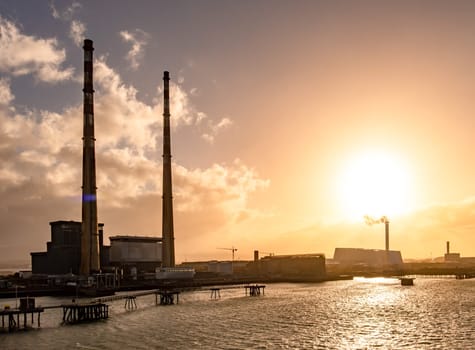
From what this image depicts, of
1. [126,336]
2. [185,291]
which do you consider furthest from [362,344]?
[185,291]

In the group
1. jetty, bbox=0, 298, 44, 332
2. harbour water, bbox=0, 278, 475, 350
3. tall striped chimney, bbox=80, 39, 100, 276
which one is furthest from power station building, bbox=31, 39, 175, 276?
jetty, bbox=0, 298, 44, 332

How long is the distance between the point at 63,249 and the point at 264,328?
8504 centimetres

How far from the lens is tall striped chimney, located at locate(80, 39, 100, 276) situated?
121m

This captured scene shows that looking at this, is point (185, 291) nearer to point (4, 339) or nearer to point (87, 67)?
point (87, 67)

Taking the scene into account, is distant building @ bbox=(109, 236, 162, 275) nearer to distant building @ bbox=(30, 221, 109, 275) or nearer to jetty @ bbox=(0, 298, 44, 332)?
distant building @ bbox=(30, 221, 109, 275)

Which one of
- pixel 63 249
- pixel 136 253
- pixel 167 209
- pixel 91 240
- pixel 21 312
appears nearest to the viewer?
pixel 21 312

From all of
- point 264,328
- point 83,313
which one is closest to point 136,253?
point 83,313

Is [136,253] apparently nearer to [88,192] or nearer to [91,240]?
[91,240]

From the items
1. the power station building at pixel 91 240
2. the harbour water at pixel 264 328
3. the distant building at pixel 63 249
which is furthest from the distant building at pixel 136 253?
the harbour water at pixel 264 328

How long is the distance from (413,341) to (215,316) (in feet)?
104

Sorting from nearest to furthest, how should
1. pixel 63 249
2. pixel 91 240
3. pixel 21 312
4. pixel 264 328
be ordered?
pixel 264 328 → pixel 21 312 → pixel 91 240 → pixel 63 249

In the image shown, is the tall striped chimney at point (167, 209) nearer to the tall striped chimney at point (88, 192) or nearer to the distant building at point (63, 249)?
the distant building at point (63, 249)

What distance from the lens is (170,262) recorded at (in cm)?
14688

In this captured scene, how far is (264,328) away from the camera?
2672 inches
